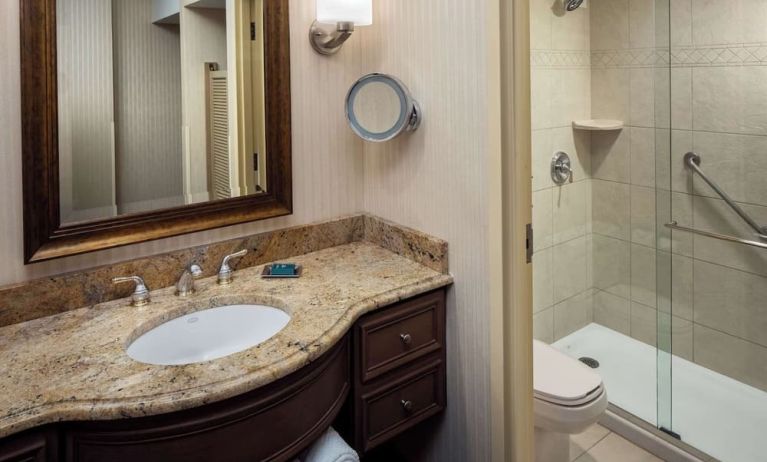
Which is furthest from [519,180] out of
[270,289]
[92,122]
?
[92,122]

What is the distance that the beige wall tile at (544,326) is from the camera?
2.60 metres

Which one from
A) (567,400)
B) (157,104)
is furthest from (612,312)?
(157,104)

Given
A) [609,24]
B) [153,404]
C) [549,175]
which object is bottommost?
[153,404]

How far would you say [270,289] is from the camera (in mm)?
1391

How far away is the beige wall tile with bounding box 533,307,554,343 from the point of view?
2598 mm

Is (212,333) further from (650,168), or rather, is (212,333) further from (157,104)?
(650,168)

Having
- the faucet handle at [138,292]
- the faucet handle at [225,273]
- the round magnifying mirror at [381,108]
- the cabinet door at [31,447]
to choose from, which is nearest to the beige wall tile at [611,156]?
the round magnifying mirror at [381,108]

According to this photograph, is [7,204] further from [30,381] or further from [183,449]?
[183,449]

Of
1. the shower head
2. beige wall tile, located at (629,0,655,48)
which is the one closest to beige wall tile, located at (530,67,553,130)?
the shower head

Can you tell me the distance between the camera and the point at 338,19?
57.9 inches

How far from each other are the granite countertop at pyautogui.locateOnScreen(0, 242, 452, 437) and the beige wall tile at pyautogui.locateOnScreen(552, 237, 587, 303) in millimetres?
1307

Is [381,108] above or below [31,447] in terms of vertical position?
above

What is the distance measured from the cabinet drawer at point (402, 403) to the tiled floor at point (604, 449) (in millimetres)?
828

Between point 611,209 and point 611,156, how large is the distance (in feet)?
0.87
